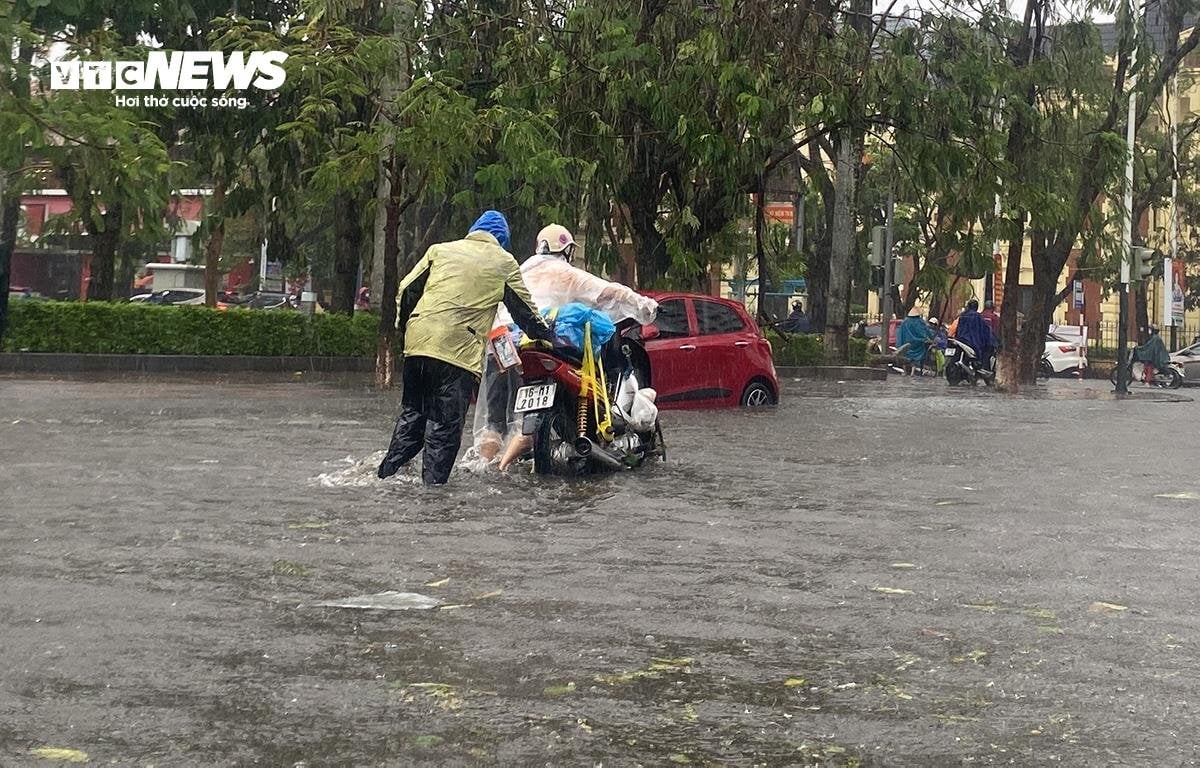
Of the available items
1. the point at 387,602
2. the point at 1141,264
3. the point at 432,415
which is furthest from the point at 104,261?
the point at 387,602

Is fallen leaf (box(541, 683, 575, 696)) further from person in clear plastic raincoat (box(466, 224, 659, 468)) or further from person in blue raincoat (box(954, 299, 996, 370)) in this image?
person in blue raincoat (box(954, 299, 996, 370))

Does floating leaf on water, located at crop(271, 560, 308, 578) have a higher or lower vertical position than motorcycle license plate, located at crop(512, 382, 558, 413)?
lower

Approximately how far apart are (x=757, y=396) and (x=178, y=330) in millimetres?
11222

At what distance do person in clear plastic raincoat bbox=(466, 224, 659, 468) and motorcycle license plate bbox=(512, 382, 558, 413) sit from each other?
0.46 m

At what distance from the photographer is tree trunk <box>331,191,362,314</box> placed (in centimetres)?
3447

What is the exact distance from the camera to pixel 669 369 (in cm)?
2183

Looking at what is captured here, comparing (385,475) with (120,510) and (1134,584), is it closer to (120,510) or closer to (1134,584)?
(120,510)

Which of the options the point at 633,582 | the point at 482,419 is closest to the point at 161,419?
the point at 482,419

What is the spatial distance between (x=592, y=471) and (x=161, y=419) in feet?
19.7

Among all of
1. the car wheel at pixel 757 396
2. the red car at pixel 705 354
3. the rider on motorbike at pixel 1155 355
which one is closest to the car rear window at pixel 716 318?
the red car at pixel 705 354

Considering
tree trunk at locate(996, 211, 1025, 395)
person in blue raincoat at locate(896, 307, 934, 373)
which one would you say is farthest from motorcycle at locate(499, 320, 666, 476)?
person in blue raincoat at locate(896, 307, 934, 373)

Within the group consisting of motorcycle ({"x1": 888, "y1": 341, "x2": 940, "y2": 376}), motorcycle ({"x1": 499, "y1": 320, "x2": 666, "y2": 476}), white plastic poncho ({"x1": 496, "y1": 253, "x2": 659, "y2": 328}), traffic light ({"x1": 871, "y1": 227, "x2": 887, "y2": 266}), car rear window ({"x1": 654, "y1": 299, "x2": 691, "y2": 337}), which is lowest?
A: motorcycle ({"x1": 888, "y1": 341, "x2": 940, "y2": 376})

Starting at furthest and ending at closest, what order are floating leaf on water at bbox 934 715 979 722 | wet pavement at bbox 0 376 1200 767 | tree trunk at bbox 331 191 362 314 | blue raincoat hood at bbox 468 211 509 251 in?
tree trunk at bbox 331 191 362 314 < blue raincoat hood at bbox 468 211 509 251 < floating leaf on water at bbox 934 715 979 722 < wet pavement at bbox 0 376 1200 767

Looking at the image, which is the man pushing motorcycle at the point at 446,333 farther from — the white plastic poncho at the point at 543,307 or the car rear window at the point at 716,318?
the car rear window at the point at 716,318
